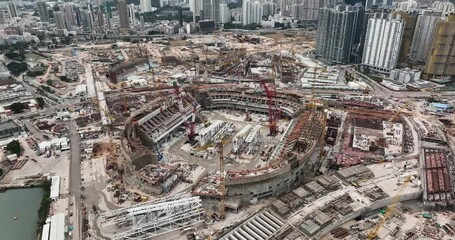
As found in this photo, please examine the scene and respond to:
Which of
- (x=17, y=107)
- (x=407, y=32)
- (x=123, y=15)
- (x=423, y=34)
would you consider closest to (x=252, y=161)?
(x=17, y=107)

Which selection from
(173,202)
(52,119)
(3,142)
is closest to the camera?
(173,202)

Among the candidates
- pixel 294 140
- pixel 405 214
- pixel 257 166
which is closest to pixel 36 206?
pixel 257 166

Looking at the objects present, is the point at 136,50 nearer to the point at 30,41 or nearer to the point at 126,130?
the point at 30,41

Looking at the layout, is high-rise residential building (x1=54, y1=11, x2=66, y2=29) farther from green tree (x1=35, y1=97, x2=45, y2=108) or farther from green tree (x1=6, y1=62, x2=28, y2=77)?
green tree (x1=35, y1=97, x2=45, y2=108)

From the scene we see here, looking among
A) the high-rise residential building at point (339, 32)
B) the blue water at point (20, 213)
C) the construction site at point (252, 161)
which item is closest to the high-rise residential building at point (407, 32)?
the high-rise residential building at point (339, 32)

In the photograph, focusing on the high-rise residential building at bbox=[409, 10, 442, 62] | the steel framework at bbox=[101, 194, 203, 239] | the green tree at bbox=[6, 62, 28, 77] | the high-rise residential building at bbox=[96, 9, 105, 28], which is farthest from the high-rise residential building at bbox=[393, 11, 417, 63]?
the high-rise residential building at bbox=[96, 9, 105, 28]

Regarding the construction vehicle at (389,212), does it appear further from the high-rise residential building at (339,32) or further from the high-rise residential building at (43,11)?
the high-rise residential building at (43,11)
